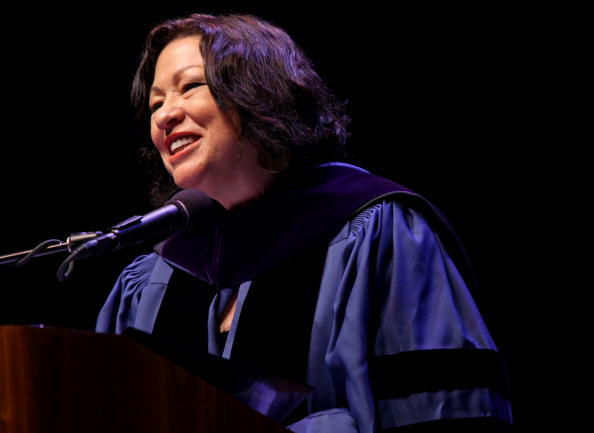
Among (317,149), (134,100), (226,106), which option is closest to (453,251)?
(317,149)

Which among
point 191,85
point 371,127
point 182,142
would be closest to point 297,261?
point 182,142

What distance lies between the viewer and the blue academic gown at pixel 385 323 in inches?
70.3

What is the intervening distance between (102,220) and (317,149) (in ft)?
4.45

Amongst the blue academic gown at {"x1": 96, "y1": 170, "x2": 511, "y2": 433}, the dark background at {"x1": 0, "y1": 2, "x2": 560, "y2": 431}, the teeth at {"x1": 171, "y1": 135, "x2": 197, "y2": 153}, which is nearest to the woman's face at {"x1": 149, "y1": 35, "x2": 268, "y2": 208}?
the teeth at {"x1": 171, "y1": 135, "x2": 197, "y2": 153}

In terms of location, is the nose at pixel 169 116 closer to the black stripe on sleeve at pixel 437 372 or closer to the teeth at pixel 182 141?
the teeth at pixel 182 141

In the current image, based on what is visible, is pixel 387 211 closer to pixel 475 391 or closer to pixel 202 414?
pixel 475 391

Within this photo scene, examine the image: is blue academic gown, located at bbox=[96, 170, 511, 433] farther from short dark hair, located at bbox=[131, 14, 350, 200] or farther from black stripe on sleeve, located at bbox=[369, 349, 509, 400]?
short dark hair, located at bbox=[131, 14, 350, 200]

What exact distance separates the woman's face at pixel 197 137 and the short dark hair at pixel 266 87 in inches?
1.6

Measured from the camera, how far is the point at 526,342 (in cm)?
268

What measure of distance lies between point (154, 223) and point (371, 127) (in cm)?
166

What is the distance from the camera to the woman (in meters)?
1.82

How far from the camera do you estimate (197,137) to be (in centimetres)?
238

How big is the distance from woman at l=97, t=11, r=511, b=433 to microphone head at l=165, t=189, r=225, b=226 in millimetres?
447

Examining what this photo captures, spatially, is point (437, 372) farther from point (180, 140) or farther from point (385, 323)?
point (180, 140)
